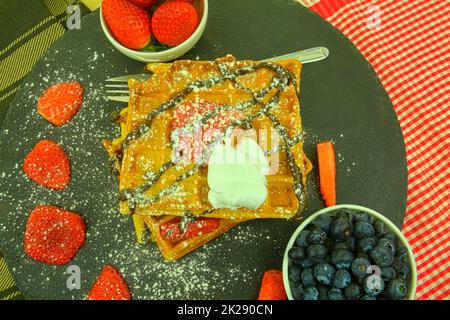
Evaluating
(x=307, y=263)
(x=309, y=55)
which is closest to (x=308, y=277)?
(x=307, y=263)

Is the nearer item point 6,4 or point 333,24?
point 333,24

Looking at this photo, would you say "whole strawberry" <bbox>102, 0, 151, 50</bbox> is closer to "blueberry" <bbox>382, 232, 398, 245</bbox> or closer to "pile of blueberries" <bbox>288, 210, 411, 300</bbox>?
"pile of blueberries" <bbox>288, 210, 411, 300</bbox>

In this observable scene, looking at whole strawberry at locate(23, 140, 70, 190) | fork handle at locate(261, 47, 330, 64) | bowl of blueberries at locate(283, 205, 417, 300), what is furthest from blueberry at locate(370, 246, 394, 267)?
whole strawberry at locate(23, 140, 70, 190)

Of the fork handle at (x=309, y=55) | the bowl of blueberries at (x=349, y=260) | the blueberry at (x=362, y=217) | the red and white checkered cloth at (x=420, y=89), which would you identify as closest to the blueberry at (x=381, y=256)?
the bowl of blueberries at (x=349, y=260)

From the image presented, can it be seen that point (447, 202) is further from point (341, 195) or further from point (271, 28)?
point (271, 28)

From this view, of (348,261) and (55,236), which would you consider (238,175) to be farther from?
(55,236)
